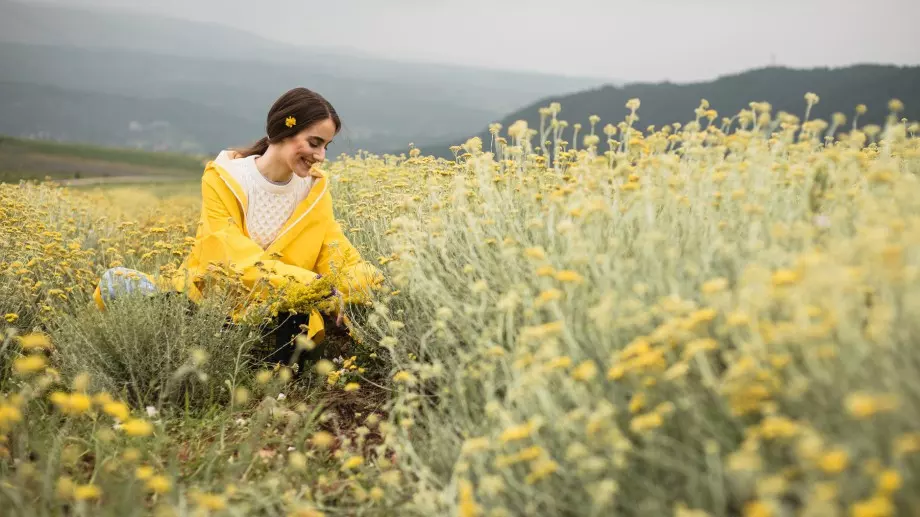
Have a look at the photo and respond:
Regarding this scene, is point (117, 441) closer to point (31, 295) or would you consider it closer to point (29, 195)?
point (31, 295)

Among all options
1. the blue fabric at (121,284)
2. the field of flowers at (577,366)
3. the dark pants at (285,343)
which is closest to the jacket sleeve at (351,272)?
the field of flowers at (577,366)

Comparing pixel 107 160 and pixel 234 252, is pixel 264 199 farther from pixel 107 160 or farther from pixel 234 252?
pixel 107 160

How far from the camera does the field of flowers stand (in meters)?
1.21

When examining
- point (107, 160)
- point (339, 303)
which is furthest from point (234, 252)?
point (107, 160)

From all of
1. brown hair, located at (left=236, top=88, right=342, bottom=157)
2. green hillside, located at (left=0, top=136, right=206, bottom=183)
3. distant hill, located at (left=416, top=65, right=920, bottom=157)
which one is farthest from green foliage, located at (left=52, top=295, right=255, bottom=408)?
distant hill, located at (left=416, top=65, right=920, bottom=157)

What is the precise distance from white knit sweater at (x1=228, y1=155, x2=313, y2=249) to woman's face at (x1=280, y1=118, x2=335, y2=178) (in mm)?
192

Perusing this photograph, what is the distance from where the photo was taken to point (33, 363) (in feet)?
4.75

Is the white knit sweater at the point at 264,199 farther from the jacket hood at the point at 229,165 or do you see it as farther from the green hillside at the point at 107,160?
the green hillside at the point at 107,160

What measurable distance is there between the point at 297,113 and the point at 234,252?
30.6 inches

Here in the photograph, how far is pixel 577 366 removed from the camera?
1709 millimetres

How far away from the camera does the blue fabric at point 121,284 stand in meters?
2.79

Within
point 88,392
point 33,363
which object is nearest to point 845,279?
point 33,363

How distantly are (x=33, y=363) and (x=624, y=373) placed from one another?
1.36 metres

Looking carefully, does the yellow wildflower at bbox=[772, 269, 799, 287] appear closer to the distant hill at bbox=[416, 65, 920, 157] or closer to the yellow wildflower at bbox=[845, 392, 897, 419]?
the yellow wildflower at bbox=[845, 392, 897, 419]
